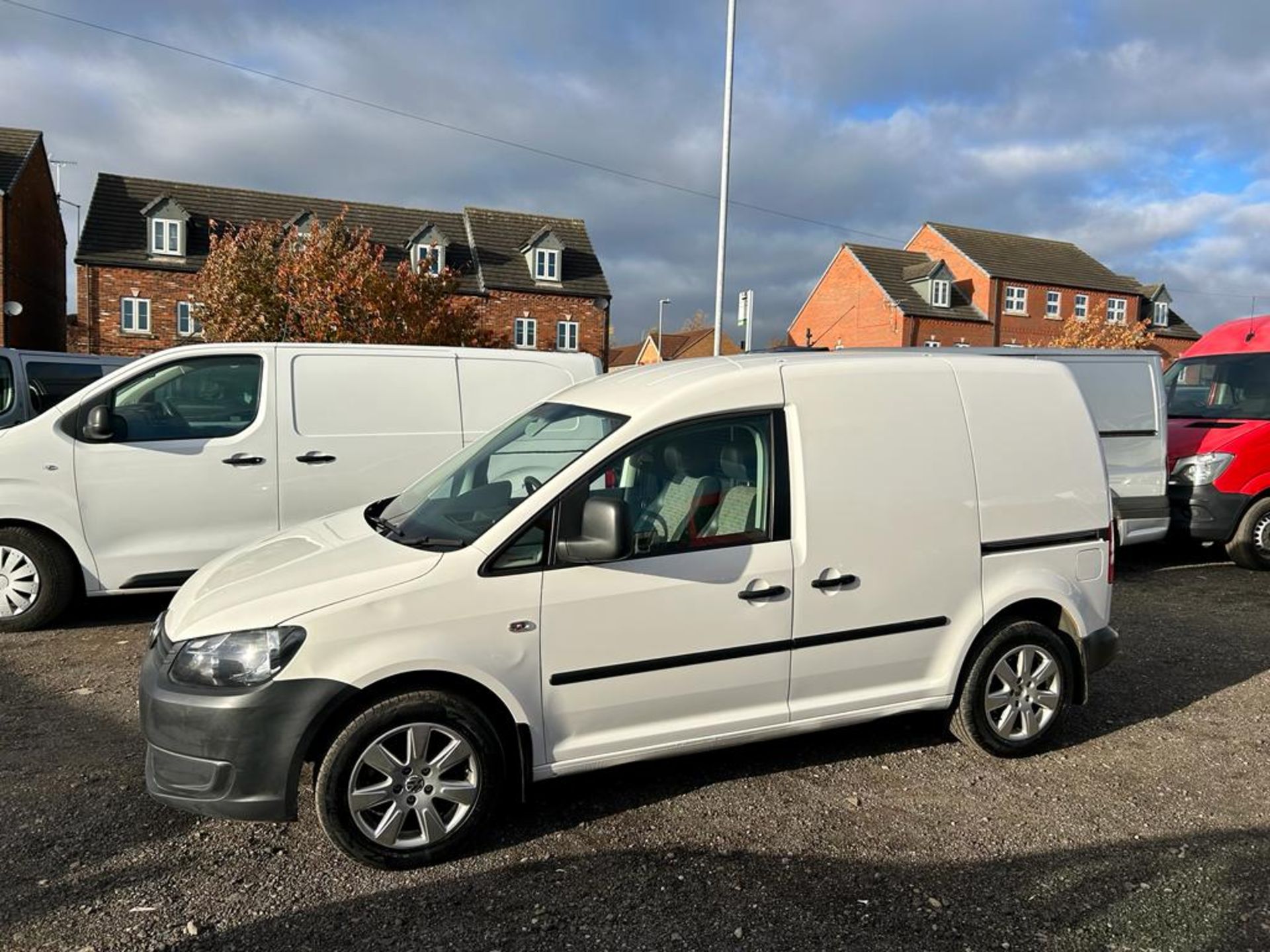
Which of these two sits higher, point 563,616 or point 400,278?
point 400,278

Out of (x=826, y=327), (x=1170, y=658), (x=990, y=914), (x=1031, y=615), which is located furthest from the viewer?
(x=826, y=327)

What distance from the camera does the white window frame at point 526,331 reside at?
35.7 meters

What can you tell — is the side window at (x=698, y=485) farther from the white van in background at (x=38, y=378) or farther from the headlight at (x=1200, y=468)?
the headlight at (x=1200, y=468)

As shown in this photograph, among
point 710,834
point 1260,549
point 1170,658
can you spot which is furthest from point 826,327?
point 710,834

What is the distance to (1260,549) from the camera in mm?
8852

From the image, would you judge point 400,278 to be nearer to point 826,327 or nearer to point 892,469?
point 892,469

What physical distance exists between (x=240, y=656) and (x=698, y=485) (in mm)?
1813

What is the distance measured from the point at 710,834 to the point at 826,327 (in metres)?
45.3

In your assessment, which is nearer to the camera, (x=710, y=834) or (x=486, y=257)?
(x=710, y=834)

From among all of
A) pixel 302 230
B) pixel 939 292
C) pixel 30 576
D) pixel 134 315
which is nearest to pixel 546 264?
pixel 302 230

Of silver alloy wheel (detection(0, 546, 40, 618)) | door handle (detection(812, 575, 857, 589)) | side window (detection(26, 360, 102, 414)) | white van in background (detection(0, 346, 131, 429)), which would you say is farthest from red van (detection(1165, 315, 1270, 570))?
side window (detection(26, 360, 102, 414))

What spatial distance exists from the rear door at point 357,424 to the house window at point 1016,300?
137 ft

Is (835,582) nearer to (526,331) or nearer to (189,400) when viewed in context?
(189,400)

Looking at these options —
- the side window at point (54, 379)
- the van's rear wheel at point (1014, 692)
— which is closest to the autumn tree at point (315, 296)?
the side window at point (54, 379)
